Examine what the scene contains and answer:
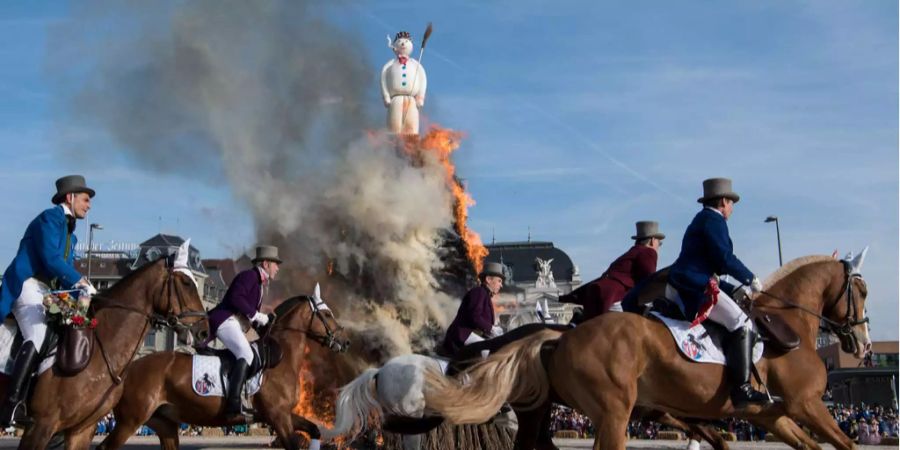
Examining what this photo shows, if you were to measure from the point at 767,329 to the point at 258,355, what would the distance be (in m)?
7.08

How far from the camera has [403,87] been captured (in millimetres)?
32094

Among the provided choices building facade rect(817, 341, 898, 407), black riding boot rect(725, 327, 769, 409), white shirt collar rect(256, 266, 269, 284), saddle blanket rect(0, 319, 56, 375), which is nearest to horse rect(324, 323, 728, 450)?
black riding boot rect(725, 327, 769, 409)

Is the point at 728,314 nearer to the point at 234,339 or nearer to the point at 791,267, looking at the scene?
the point at 791,267

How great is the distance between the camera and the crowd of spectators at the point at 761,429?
24.3 m

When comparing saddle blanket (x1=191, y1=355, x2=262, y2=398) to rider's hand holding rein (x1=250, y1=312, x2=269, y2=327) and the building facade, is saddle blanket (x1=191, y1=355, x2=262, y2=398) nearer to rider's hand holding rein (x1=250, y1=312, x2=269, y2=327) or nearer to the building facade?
rider's hand holding rein (x1=250, y1=312, x2=269, y2=327)

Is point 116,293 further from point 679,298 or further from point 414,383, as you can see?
point 679,298

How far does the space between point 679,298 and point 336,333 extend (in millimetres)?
6767

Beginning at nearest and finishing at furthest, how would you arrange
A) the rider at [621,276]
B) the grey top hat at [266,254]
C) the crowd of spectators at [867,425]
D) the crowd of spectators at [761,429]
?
the rider at [621,276] < the grey top hat at [266,254] < the crowd of spectators at [867,425] < the crowd of spectators at [761,429]

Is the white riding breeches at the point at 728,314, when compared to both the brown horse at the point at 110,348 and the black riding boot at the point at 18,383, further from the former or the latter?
the black riding boot at the point at 18,383

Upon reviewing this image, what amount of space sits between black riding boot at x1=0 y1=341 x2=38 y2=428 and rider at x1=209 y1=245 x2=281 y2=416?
11.7ft

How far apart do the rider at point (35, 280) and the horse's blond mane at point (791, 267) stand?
6.86m

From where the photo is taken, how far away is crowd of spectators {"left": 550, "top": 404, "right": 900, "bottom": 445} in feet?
79.7

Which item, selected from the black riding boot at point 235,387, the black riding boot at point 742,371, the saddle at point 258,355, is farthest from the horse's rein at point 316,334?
the black riding boot at point 742,371

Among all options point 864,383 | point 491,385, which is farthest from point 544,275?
point 491,385
